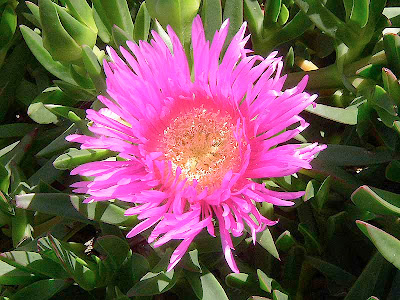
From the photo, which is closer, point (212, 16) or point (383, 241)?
point (383, 241)

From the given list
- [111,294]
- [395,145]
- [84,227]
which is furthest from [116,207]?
[395,145]

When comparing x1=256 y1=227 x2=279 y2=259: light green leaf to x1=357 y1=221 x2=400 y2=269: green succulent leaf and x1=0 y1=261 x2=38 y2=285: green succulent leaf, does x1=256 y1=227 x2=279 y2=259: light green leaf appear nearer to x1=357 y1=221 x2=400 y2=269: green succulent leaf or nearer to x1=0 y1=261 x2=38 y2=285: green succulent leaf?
x1=357 y1=221 x2=400 y2=269: green succulent leaf

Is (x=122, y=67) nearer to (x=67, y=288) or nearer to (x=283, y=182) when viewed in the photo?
(x=283, y=182)

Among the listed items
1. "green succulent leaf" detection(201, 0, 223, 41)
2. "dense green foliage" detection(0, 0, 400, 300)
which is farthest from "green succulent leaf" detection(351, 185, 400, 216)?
"green succulent leaf" detection(201, 0, 223, 41)

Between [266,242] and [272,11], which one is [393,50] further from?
[266,242]

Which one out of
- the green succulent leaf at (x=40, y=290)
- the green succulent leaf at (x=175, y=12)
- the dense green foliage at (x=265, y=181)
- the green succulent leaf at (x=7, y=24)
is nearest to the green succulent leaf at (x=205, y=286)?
the dense green foliage at (x=265, y=181)

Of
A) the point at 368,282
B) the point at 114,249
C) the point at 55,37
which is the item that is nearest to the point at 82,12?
the point at 55,37

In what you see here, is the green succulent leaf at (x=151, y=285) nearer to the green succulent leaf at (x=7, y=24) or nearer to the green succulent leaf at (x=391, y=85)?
the green succulent leaf at (x=391, y=85)
